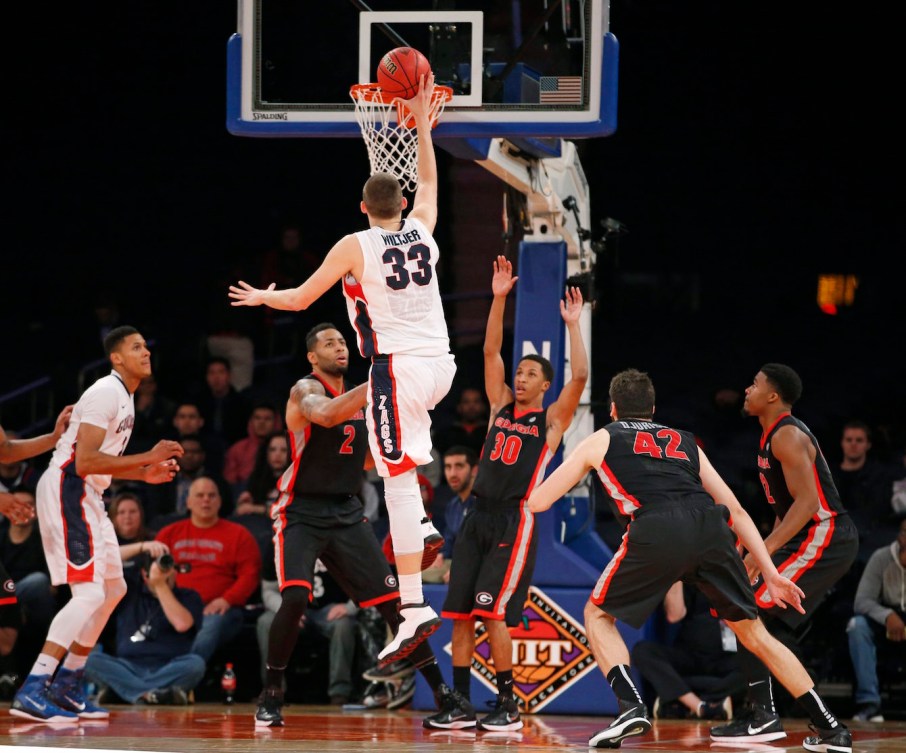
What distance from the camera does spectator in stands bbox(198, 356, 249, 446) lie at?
1355 cm

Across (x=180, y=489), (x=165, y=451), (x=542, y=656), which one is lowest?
(x=542, y=656)

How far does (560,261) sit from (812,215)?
8.86m

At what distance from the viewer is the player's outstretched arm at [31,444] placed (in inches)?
334

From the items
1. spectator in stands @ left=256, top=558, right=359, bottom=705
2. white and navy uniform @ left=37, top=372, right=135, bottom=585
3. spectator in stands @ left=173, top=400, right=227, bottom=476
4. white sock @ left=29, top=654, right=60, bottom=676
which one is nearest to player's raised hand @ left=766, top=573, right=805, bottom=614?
white and navy uniform @ left=37, top=372, right=135, bottom=585

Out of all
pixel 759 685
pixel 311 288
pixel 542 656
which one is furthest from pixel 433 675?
pixel 311 288

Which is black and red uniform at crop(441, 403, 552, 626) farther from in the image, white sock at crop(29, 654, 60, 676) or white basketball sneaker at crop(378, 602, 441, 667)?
white sock at crop(29, 654, 60, 676)

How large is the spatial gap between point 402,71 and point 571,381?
7.77ft

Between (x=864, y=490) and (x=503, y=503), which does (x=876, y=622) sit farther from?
(x=503, y=503)

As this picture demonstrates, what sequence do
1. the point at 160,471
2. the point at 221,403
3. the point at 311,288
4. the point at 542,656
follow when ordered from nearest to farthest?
the point at 311,288 < the point at 160,471 < the point at 542,656 < the point at 221,403

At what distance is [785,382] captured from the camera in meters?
7.86

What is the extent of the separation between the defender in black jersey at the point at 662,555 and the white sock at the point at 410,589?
0.71 meters

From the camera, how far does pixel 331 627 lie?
1011cm

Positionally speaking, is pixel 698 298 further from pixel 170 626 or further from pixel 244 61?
pixel 244 61

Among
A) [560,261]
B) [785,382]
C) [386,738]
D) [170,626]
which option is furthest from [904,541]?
[170,626]
